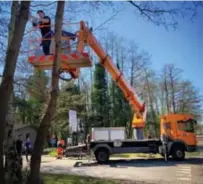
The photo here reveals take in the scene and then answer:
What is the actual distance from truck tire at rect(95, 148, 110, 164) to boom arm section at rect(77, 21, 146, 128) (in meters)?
2.31

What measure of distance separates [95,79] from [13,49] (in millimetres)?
39781

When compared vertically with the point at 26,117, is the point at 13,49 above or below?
below

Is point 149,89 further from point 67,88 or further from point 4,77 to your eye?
point 4,77

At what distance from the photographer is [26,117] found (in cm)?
5188

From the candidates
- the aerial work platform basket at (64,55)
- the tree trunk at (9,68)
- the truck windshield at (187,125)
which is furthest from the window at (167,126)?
the tree trunk at (9,68)

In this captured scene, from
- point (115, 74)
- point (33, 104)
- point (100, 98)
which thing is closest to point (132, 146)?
point (115, 74)

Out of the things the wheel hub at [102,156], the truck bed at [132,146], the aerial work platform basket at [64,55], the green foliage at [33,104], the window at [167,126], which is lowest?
the wheel hub at [102,156]

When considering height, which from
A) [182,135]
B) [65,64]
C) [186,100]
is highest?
[186,100]

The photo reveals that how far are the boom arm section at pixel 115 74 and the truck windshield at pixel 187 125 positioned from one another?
2.50 metres

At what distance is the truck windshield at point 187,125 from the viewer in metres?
20.2

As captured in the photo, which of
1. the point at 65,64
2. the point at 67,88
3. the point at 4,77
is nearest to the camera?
the point at 4,77

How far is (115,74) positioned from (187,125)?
229 inches

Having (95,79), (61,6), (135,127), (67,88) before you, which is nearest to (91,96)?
(95,79)

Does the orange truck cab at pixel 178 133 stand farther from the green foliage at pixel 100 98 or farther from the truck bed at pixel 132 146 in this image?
the green foliage at pixel 100 98
